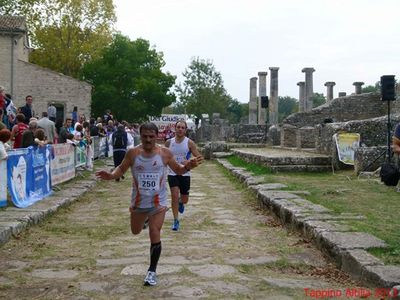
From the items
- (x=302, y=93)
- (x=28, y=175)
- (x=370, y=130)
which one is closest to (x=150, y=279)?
(x=28, y=175)

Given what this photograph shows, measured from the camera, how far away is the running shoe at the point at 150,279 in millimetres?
4703

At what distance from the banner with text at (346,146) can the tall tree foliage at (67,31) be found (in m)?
31.5

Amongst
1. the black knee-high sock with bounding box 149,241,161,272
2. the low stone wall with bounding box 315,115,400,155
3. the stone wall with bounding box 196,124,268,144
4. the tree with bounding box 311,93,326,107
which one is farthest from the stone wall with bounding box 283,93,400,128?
the tree with bounding box 311,93,326,107

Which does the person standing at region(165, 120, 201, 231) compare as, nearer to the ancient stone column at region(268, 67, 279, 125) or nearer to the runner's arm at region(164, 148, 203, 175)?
the runner's arm at region(164, 148, 203, 175)

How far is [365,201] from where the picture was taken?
894 centimetres

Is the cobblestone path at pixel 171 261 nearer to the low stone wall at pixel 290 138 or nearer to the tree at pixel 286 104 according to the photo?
the low stone wall at pixel 290 138

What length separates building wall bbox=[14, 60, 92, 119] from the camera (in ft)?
113

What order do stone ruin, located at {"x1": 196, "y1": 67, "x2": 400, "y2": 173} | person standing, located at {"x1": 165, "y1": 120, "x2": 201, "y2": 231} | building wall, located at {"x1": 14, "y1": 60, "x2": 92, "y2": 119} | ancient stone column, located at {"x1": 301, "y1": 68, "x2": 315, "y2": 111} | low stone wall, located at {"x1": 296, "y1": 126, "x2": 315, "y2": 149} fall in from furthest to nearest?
ancient stone column, located at {"x1": 301, "y1": 68, "x2": 315, "y2": 111} → building wall, located at {"x1": 14, "y1": 60, "x2": 92, "y2": 119} → low stone wall, located at {"x1": 296, "y1": 126, "x2": 315, "y2": 149} → stone ruin, located at {"x1": 196, "y1": 67, "x2": 400, "y2": 173} → person standing, located at {"x1": 165, "y1": 120, "x2": 201, "y2": 231}

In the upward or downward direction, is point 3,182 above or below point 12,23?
below

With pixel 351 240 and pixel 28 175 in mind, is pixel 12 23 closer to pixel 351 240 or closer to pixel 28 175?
pixel 28 175

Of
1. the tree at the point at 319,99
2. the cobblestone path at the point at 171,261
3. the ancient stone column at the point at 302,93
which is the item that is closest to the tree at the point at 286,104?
the tree at the point at 319,99

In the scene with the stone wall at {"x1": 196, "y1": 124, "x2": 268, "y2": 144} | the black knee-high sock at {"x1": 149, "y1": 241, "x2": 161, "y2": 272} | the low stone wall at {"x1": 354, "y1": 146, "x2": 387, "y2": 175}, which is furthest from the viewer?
the stone wall at {"x1": 196, "y1": 124, "x2": 268, "y2": 144}

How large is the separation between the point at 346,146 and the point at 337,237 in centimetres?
965

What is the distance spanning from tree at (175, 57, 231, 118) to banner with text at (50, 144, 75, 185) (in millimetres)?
47128
